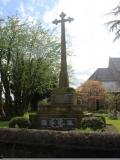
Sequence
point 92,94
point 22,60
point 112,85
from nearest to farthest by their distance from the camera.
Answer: point 22,60
point 92,94
point 112,85

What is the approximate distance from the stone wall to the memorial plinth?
8.82 meters

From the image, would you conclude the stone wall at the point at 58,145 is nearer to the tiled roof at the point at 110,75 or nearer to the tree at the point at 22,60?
the tree at the point at 22,60

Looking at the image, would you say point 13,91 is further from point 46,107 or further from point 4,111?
point 46,107

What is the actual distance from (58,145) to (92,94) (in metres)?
54.4

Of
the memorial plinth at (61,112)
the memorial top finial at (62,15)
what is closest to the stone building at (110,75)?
the memorial top finial at (62,15)

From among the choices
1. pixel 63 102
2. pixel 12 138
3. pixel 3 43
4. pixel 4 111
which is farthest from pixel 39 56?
pixel 12 138

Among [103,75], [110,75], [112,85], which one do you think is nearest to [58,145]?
[112,85]

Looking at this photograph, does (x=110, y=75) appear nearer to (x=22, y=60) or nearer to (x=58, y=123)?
(x=22, y=60)

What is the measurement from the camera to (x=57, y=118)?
22375 mm

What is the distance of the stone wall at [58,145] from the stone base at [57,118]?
8.82m

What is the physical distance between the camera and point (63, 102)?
77.7 feet

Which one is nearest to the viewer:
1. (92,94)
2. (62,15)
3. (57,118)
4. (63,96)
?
(57,118)

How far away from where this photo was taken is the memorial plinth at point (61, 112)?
22.1m

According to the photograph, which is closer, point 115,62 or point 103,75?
point 103,75
